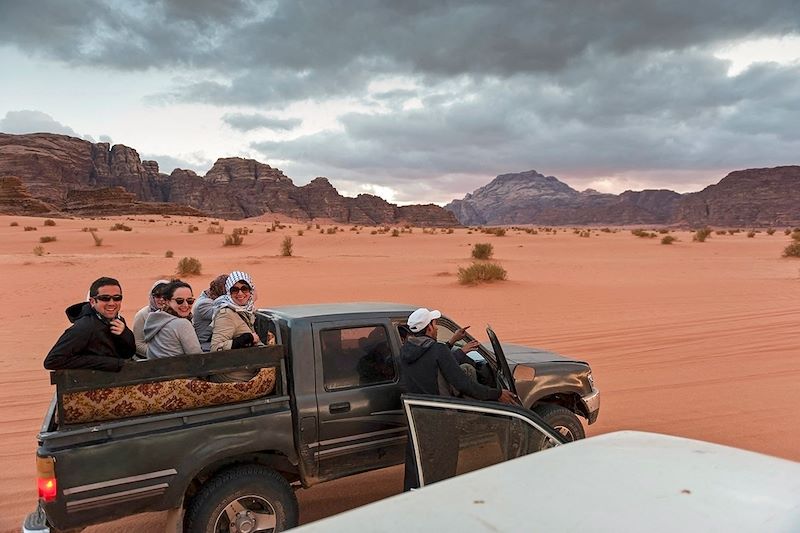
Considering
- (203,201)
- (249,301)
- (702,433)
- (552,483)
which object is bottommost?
(702,433)

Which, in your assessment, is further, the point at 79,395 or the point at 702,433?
the point at 702,433

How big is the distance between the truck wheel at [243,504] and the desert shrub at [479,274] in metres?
14.5

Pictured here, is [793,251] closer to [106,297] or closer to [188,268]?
[188,268]

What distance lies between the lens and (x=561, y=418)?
16.6ft

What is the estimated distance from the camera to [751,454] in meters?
2.43

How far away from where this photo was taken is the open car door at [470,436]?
3387mm

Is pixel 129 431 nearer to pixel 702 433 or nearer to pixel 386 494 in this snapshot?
pixel 386 494

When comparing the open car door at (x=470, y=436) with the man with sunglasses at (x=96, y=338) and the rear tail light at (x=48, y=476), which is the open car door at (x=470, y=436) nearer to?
the man with sunglasses at (x=96, y=338)

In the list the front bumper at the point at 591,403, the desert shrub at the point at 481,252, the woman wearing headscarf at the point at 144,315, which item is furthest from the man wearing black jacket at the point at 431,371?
the desert shrub at the point at 481,252

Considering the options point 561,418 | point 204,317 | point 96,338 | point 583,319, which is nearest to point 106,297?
point 96,338

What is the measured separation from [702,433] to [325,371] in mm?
4679

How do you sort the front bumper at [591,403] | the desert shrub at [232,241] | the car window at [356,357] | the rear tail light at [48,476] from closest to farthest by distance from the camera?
1. the rear tail light at [48,476]
2. the car window at [356,357]
3. the front bumper at [591,403]
4. the desert shrub at [232,241]

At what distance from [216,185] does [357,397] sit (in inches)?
6696

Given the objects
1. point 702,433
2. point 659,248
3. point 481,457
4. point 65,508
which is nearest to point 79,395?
Answer: point 65,508
